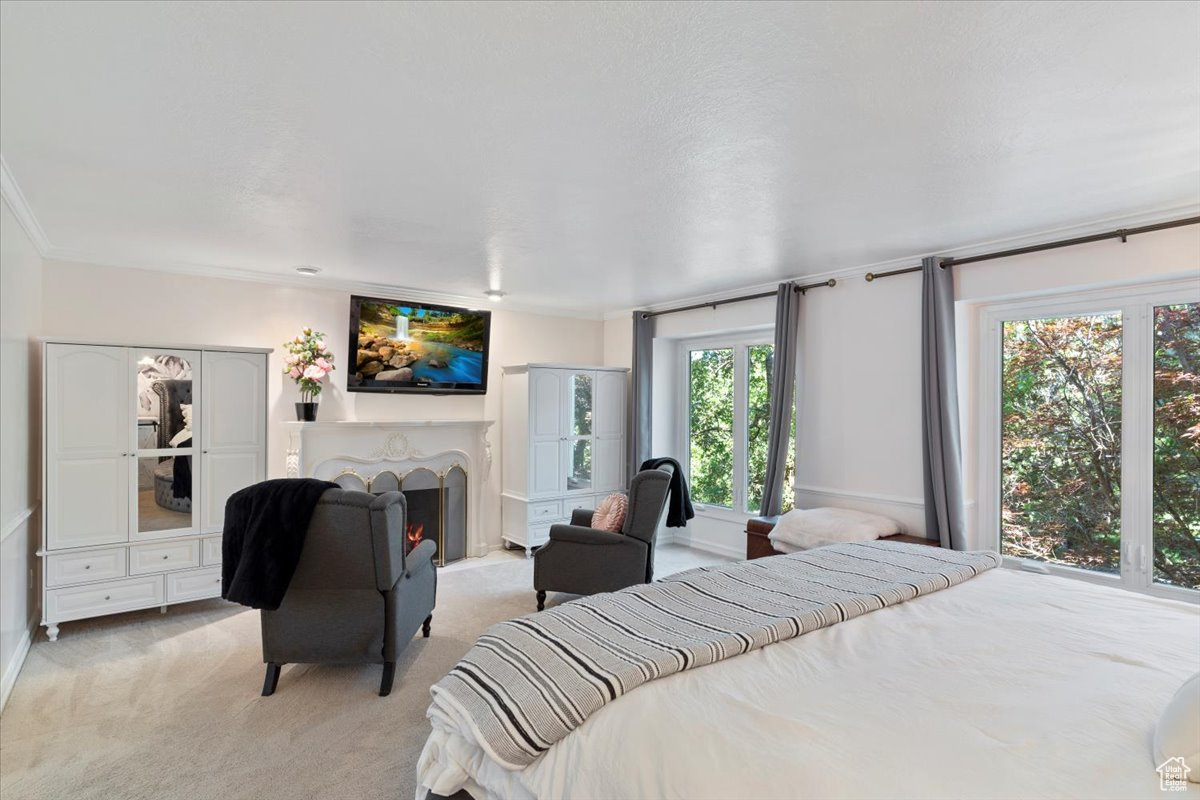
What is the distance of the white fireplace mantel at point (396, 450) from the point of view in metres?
4.79

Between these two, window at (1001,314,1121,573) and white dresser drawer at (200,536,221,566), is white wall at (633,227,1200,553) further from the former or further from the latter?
white dresser drawer at (200,536,221,566)

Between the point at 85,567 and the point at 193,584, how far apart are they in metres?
0.59

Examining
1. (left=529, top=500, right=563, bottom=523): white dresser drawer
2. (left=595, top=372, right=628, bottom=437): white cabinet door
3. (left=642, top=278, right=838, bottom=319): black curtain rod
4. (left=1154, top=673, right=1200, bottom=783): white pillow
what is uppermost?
(left=642, top=278, right=838, bottom=319): black curtain rod

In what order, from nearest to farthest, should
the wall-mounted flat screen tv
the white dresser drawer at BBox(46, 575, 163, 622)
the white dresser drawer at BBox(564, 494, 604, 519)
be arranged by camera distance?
the white dresser drawer at BBox(46, 575, 163, 622) < the wall-mounted flat screen tv < the white dresser drawer at BBox(564, 494, 604, 519)

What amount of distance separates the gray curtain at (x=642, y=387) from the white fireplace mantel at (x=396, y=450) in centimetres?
140

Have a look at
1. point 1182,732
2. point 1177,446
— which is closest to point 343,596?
point 1182,732

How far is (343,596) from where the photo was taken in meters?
2.92

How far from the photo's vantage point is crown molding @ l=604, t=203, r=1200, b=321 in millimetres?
3020

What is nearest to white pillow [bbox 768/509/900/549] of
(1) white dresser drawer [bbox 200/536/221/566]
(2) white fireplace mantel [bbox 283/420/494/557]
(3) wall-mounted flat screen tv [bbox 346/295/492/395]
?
(2) white fireplace mantel [bbox 283/420/494/557]

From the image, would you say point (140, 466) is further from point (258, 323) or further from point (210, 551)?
point (258, 323)

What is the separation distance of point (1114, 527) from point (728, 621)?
287 cm

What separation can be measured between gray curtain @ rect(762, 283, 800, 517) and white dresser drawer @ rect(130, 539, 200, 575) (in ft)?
13.3

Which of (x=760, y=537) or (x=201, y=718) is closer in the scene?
(x=201, y=718)

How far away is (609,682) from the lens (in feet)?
4.96
